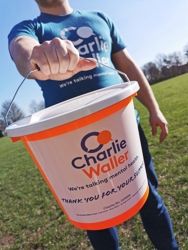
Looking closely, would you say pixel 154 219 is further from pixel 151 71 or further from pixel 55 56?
pixel 151 71

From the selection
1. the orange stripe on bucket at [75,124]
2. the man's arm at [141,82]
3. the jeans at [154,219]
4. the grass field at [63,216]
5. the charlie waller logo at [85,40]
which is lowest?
the grass field at [63,216]

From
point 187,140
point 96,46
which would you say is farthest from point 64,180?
point 187,140

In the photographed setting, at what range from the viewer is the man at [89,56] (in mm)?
1000

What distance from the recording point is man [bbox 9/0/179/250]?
1.00 metres

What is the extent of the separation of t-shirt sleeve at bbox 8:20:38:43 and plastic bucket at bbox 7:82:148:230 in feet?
1.49

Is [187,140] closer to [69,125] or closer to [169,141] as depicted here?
[169,141]

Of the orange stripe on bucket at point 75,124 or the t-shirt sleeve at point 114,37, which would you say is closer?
the orange stripe on bucket at point 75,124

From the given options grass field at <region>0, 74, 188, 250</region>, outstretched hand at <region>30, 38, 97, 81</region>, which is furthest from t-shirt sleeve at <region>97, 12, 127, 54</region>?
grass field at <region>0, 74, 188, 250</region>

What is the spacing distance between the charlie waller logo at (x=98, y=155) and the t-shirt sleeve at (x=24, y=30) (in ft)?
1.91

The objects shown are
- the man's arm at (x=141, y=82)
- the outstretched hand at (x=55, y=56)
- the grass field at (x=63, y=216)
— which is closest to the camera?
the outstretched hand at (x=55, y=56)

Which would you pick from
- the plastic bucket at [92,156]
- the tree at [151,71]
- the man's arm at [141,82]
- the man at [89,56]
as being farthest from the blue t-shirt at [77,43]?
the tree at [151,71]

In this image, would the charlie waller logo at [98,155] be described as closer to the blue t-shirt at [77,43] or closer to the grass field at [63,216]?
the blue t-shirt at [77,43]

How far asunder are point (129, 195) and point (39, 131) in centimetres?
39

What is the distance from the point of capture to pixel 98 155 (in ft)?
2.39
